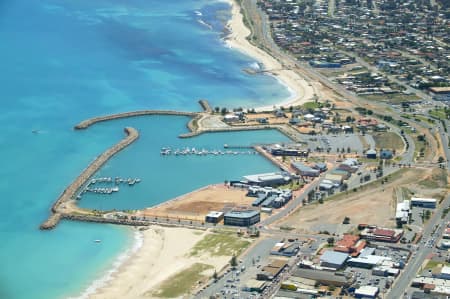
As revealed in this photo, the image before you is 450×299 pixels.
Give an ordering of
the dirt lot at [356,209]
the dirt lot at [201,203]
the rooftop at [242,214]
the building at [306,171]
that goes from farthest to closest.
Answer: the building at [306,171] < the dirt lot at [201,203] < the rooftop at [242,214] < the dirt lot at [356,209]

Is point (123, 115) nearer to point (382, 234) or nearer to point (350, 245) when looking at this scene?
point (382, 234)

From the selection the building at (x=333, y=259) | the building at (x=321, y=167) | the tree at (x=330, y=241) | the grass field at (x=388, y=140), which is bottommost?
the grass field at (x=388, y=140)

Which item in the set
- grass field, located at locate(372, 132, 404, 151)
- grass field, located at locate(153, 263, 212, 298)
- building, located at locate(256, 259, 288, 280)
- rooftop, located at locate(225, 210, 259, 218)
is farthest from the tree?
grass field, located at locate(372, 132, 404, 151)

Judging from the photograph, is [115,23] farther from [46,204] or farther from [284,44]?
[46,204]

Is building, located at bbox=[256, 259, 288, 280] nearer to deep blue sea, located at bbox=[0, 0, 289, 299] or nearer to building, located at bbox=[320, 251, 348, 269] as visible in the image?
building, located at bbox=[320, 251, 348, 269]

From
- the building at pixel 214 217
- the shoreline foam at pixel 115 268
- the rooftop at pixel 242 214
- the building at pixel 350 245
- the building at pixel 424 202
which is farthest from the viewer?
the building at pixel 424 202

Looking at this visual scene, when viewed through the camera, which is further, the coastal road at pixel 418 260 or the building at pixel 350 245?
the building at pixel 350 245

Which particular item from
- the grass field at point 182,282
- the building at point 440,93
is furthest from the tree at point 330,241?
the building at point 440,93

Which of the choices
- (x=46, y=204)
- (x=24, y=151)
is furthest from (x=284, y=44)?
(x=46, y=204)

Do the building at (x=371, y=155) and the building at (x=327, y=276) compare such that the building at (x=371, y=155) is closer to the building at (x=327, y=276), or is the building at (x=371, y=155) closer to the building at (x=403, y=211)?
the building at (x=403, y=211)
